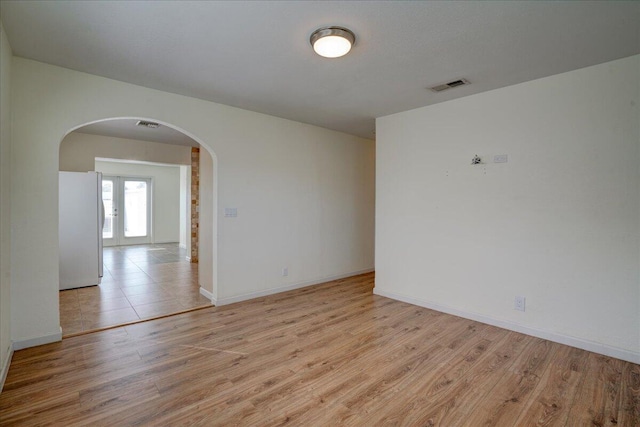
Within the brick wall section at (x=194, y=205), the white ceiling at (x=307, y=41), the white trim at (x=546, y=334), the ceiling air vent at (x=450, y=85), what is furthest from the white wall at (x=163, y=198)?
the white trim at (x=546, y=334)

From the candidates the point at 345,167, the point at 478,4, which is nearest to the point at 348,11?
the point at 478,4

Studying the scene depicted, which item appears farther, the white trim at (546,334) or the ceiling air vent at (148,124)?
the ceiling air vent at (148,124)

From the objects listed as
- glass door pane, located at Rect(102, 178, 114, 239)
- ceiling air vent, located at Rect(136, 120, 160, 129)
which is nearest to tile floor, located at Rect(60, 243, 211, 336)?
ceiling air vent, located at Rect(136, 120, 160, 129)

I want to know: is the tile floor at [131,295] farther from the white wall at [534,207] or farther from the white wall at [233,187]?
the white wall at [534,207]

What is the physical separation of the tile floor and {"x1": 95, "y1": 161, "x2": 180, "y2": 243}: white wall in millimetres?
3159

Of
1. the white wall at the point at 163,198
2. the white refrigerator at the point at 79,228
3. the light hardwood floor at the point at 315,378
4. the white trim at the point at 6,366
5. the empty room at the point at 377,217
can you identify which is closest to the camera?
the light hardwood floor at the point at 315,378

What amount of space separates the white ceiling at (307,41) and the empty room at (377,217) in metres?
0.02

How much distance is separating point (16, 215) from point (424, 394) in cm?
357

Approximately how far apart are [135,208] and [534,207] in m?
10.3

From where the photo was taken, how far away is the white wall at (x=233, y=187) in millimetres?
2678

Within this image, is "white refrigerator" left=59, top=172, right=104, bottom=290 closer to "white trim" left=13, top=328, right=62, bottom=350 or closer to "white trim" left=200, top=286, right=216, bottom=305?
"white trim" left=200, top=286, right=216, bottom=305

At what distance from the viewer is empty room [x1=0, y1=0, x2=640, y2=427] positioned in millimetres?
2027

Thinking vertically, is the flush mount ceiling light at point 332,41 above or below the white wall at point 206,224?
above

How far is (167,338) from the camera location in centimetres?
294
